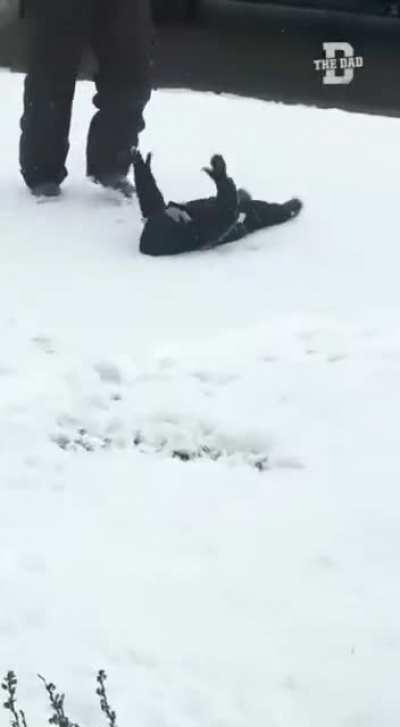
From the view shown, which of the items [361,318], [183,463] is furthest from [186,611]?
[361,318]

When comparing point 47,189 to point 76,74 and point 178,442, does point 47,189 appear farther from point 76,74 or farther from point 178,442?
point 178,442

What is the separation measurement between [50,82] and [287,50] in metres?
2.08

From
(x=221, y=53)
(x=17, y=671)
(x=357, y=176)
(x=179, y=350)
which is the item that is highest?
(x=221, y=53)

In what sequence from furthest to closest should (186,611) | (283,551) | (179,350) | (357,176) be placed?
(357,176), (179,350), (283,551), (186,611)

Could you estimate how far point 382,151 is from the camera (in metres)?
6.07

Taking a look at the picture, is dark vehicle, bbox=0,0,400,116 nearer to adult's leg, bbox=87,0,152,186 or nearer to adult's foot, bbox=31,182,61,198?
adult's leg, bbox=87,0,152,186

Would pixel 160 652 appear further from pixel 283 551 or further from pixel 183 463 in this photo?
pixel 183 463

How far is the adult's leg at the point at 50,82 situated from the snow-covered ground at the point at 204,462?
160 mm

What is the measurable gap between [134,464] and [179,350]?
67cm

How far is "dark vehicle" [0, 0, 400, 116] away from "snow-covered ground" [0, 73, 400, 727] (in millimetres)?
1338

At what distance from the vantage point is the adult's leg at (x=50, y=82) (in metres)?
5.12

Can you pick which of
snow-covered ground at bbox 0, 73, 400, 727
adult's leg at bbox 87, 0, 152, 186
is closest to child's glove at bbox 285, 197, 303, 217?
snow-covered ground at bbox 0, 73, 400, 727

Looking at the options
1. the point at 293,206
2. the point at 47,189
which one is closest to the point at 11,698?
the point at 293,206

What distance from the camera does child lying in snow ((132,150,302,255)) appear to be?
15.9 feet
